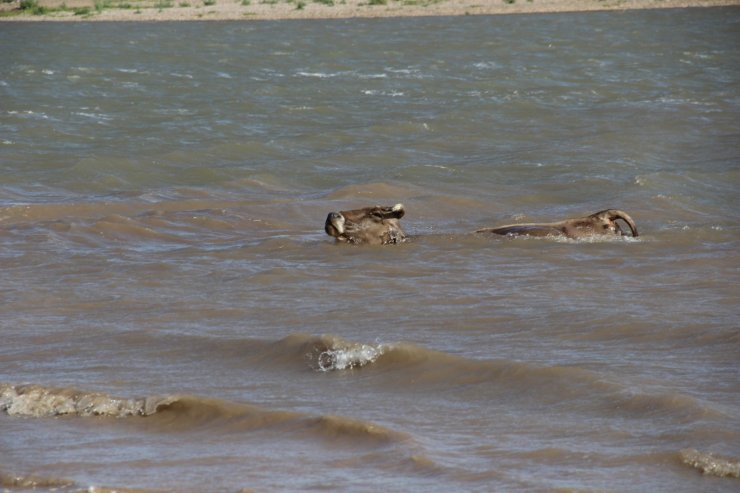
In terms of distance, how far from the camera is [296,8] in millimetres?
39688

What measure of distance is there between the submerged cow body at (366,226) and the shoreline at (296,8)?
97.3 ft

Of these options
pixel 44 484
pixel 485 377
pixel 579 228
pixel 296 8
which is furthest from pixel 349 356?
pixel 296 8

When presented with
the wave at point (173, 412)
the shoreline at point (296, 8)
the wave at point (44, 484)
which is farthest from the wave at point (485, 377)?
the shoreline at point (296, 8)

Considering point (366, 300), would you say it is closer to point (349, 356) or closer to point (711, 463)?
point (349, 356)

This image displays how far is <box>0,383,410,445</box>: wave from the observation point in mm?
5074

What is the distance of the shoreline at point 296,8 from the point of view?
38469 mm

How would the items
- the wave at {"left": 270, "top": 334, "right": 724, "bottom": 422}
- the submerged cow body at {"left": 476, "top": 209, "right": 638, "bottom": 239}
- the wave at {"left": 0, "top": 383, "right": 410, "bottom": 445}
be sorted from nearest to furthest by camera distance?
1. the wave at {"left": 0, "top": 383, "right": 410, "bottom": 445}
2. the wave at {"left": 270, "top": 334, "right": 724, "bottom": 422}
3. the submerged cow body at {"left": 476, "top": 209, "right": 638, "bottom": 239}

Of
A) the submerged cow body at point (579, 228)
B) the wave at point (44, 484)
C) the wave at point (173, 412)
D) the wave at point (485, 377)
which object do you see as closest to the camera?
the wave at point (44, 484)

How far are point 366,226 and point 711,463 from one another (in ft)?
15.4

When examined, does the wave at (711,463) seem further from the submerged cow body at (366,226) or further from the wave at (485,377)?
the submerged cow body at (366,226)

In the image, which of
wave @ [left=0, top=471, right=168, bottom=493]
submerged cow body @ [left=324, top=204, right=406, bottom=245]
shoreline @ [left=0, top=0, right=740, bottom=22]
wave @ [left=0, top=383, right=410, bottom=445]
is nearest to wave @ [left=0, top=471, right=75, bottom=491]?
wave @ [left=0, top=471, right=168, bottom=493]

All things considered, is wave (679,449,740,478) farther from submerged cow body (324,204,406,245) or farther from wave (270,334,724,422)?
submerged cow body (324,204,406,245)

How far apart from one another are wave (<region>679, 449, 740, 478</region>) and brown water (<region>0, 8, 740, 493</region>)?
2 centimetres

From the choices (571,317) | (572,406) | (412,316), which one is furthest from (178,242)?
(572,406)
